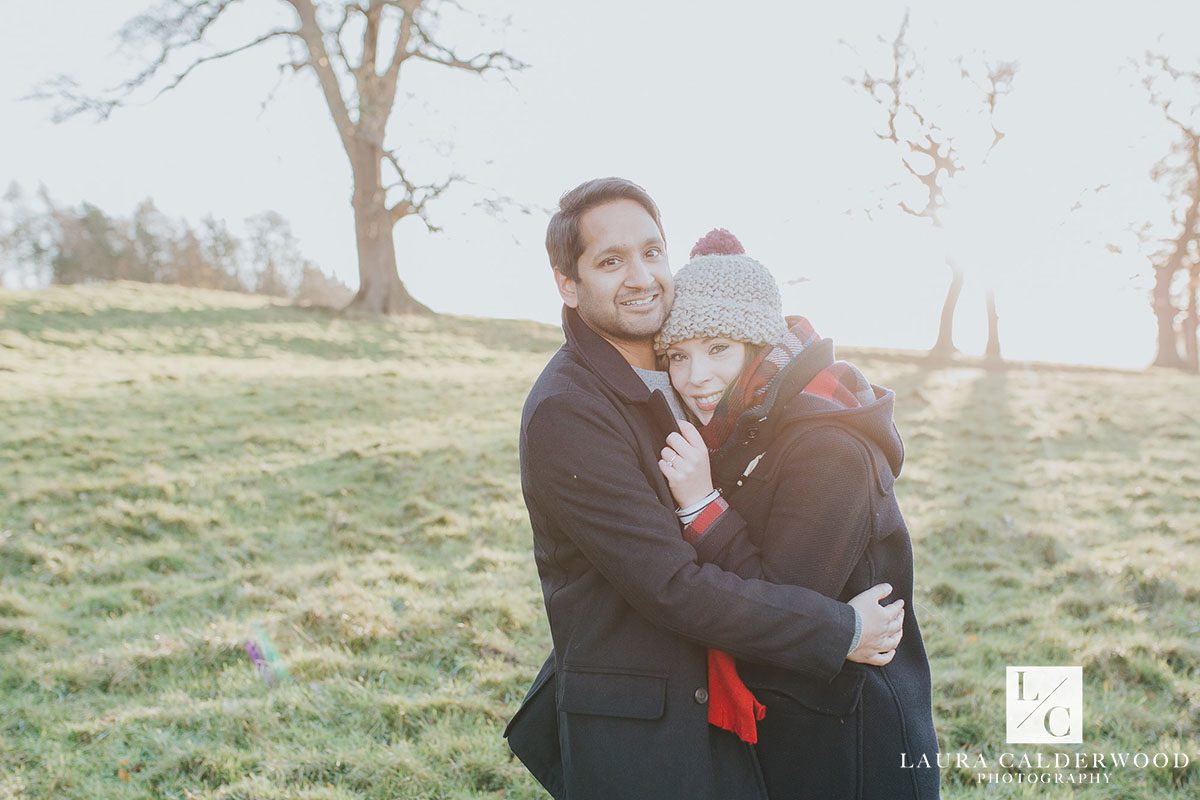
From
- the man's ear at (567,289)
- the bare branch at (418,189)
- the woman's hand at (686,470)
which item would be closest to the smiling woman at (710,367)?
the woman's hand at (686,470)

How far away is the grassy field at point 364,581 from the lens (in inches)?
163

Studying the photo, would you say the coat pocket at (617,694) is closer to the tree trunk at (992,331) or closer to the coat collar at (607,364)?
the coat collar at (607,364)

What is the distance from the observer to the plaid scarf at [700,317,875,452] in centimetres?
234

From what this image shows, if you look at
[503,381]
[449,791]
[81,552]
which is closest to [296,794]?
[449,791]

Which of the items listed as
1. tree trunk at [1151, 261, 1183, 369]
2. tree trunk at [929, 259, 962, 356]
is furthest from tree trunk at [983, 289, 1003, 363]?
tree trunk at [1151, 261, 1183, 369]

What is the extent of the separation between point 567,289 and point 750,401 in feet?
2.41

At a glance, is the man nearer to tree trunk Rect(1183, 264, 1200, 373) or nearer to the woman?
the woman

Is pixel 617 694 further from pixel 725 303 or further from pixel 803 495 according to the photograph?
pixel 725 303

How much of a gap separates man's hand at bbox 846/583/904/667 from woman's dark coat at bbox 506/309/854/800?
8cm

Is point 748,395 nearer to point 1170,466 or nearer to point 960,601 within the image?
point 960,601

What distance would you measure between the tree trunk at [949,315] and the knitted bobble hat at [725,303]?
26229 millimetres

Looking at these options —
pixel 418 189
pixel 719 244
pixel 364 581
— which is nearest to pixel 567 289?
pixel 719 244

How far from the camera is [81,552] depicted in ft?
22.5

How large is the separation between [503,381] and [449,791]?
12.2 meters
